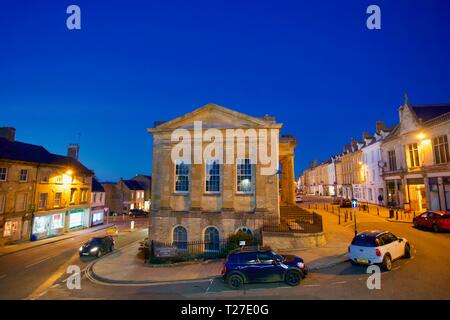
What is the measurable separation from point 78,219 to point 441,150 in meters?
48.6

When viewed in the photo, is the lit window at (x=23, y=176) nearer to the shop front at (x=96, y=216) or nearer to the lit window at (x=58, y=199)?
the lit window at (x=58, y=199)

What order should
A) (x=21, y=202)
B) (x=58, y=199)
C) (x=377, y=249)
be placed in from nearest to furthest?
1. (x=377, y=249)
2. (x=21, y=202)
3. (x=58, y=199)

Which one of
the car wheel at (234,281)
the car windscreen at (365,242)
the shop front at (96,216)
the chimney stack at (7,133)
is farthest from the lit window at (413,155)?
the chimney stack at (7,133)

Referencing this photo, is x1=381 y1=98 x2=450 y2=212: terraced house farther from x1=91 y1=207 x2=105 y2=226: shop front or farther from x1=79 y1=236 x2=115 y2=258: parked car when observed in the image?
x1=91 y1=207 x2=105 y2=226: shop front

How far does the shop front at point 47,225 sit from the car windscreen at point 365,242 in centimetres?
3269

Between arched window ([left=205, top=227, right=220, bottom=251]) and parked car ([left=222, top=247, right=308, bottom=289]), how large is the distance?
7.28 metres

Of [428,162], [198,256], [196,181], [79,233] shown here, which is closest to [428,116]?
[428,162]

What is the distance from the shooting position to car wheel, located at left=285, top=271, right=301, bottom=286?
10469 mm

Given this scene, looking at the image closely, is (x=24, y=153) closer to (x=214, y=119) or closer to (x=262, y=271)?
(x=214, y=119)

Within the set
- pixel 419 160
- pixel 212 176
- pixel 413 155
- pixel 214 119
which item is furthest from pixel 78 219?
pixel 413 155

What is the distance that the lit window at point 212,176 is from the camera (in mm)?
19125

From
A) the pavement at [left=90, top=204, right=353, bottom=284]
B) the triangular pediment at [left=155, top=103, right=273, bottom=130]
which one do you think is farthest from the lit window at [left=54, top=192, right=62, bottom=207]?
the triangular pediment at [left=155, top=103, right=273, bottom=130]

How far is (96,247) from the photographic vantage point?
1925 centimetres
